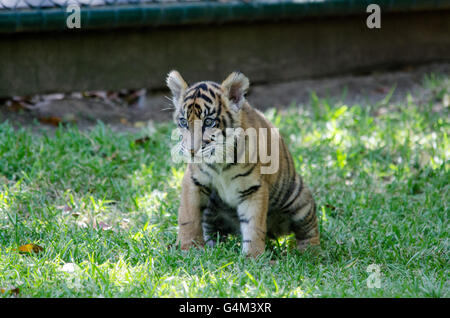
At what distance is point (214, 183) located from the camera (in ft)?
16.0

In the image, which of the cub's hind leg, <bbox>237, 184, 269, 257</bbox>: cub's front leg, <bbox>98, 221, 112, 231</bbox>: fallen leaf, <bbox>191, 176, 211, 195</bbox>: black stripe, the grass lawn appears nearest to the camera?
the grass lawn

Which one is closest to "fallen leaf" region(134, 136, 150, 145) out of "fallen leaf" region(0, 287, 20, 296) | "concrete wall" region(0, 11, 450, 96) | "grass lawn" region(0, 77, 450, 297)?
"grass lawn" region(0, 77, 450, 297)

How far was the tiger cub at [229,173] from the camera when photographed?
4.61 meters

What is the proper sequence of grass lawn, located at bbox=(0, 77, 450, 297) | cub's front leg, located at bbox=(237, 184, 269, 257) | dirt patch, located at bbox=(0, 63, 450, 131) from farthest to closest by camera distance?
dirt patch, located at bbox=(0, 63, 450, 131) < cub's front leg, located at bbox=(237, 184, 269, 257) < grass lawn, located at bbox=(0, 77, 450, 297)

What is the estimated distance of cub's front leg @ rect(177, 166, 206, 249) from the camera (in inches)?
194

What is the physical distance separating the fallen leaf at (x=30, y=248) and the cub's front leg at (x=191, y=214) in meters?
1.03

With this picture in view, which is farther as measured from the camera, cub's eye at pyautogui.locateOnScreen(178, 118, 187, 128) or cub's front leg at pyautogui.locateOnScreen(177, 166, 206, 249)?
cub's front leg at pyautogui.locateOnScreen(177, 166, 206, 249)

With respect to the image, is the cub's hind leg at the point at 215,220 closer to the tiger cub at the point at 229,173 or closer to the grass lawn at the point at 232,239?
the tiger cub at the point at 229,173

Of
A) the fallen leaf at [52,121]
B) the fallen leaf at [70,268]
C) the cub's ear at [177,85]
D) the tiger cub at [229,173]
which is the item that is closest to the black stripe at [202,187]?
the tiger cub at [229,173]

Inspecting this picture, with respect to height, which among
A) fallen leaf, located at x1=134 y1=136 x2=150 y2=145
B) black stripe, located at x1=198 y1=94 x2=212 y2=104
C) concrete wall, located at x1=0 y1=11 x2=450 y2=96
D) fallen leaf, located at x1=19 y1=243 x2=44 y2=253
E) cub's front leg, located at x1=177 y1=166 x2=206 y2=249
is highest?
concrete wall, located at x1=0 y1=11 x2=450 y2=96

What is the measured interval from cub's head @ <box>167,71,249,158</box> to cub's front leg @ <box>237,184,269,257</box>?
0.46 meters

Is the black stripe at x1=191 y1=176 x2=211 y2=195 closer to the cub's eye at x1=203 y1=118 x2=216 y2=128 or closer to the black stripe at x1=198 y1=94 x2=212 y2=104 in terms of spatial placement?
the cub's eye at x1=203 y1=118 x2=216 y2=128

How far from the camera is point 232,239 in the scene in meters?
5.32
